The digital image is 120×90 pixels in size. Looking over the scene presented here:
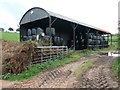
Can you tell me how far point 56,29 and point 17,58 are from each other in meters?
11.4

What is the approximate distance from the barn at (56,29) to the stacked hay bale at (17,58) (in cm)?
516

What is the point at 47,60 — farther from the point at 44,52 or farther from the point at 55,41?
the point at 55,41

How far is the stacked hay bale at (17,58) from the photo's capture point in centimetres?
554

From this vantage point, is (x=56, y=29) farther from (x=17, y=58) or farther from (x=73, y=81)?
(x=73, y=81)

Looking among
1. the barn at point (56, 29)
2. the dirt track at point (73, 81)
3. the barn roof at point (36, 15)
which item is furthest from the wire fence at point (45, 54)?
the barn roof at point (36, 15)

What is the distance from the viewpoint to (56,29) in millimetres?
16656

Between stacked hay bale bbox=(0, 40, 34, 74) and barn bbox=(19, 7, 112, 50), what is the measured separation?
516 cm

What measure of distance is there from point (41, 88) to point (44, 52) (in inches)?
156

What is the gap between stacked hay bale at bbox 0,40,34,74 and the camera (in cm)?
554

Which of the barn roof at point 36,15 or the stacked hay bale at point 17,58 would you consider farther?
the barn roof at point 36,15

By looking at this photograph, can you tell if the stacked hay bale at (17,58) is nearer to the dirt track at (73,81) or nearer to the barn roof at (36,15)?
the dirt track at (73,81)

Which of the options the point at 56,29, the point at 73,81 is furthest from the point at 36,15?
the point at 73,81

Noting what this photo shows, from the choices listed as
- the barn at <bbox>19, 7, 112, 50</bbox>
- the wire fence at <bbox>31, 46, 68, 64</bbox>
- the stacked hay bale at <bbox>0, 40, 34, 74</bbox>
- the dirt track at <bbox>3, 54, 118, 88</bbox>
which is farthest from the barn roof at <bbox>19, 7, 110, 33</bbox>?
the dirt track at <bbox>3, 54, 118, 88</bbox>

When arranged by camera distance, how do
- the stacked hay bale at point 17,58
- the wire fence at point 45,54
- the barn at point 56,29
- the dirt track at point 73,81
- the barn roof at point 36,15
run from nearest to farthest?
1. the dirt track at point 73,81
2. the stacked hay bale at point 17,58
3. the wire fence at point 45,54
4. the barn roof at point 36,15
5. the barn at point 56,29
